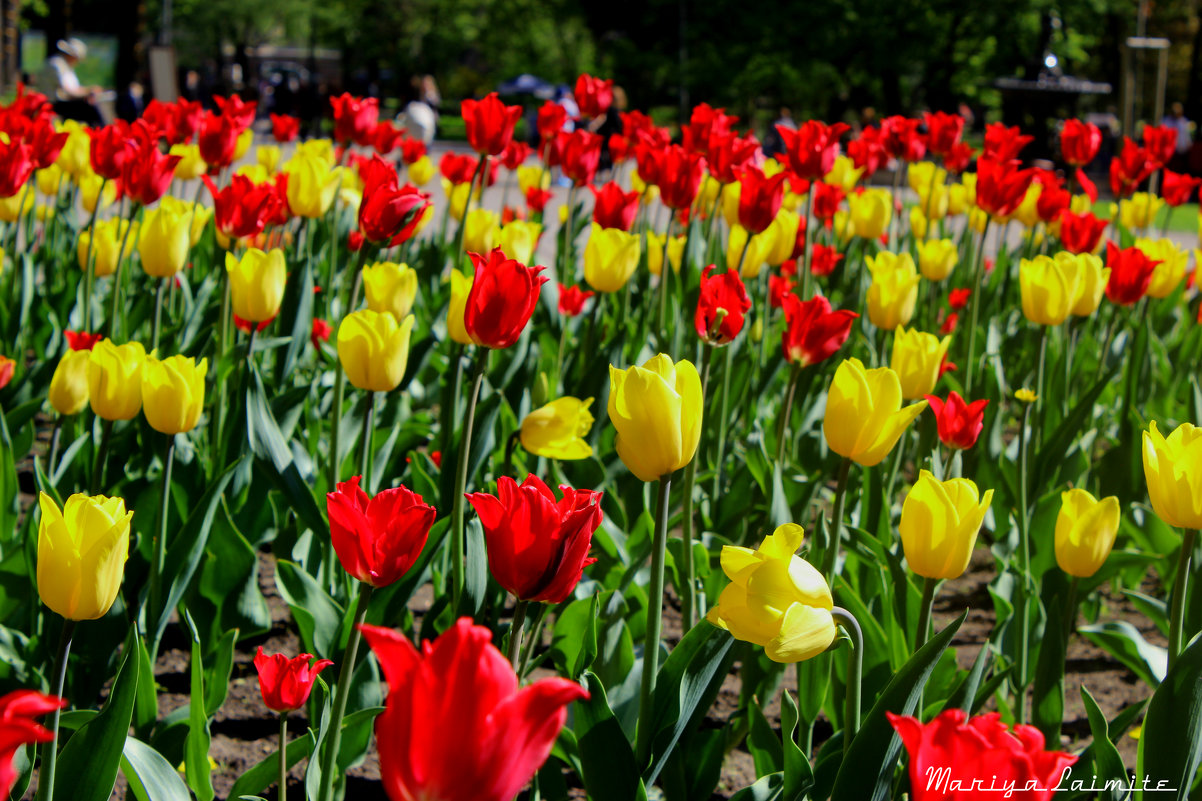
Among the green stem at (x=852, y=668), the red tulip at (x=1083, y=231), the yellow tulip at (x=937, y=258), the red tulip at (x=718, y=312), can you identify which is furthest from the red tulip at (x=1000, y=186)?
the green stem at (x=852, y=668)

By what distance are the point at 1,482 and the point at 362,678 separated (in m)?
0.84

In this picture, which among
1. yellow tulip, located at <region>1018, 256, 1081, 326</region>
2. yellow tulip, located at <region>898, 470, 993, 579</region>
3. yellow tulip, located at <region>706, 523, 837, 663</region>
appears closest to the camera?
yellow tulip, located at <region>706, 523, 837, 663</region>

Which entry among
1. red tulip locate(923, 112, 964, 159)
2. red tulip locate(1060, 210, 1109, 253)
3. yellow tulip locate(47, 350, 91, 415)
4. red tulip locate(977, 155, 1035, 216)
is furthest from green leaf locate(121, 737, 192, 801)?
red tulip locate(923, 112, 964, 159)

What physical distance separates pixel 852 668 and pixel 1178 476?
45 centimetres

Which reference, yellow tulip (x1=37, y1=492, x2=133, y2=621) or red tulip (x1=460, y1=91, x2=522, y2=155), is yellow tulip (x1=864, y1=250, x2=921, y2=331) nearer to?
red tulip (x1=460, y1=91, x2=522, y2=155)

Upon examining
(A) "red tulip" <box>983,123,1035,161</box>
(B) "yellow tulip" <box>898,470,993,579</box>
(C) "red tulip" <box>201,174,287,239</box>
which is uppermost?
(A) "red tulip" <box>983,123,1035,161</box>

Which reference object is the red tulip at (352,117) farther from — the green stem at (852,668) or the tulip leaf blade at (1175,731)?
the tulip leaf blade at (1175,731)

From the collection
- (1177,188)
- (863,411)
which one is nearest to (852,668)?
(863,411)

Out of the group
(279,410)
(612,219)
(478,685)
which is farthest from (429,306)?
(478,685)

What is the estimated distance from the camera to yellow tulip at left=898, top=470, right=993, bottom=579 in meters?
1.27

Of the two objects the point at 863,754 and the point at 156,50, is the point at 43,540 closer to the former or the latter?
the point at 863,754

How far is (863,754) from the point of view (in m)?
1.19

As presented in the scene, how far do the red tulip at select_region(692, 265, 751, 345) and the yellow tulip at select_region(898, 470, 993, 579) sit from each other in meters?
0.65

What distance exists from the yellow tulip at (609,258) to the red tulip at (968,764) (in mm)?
2114
